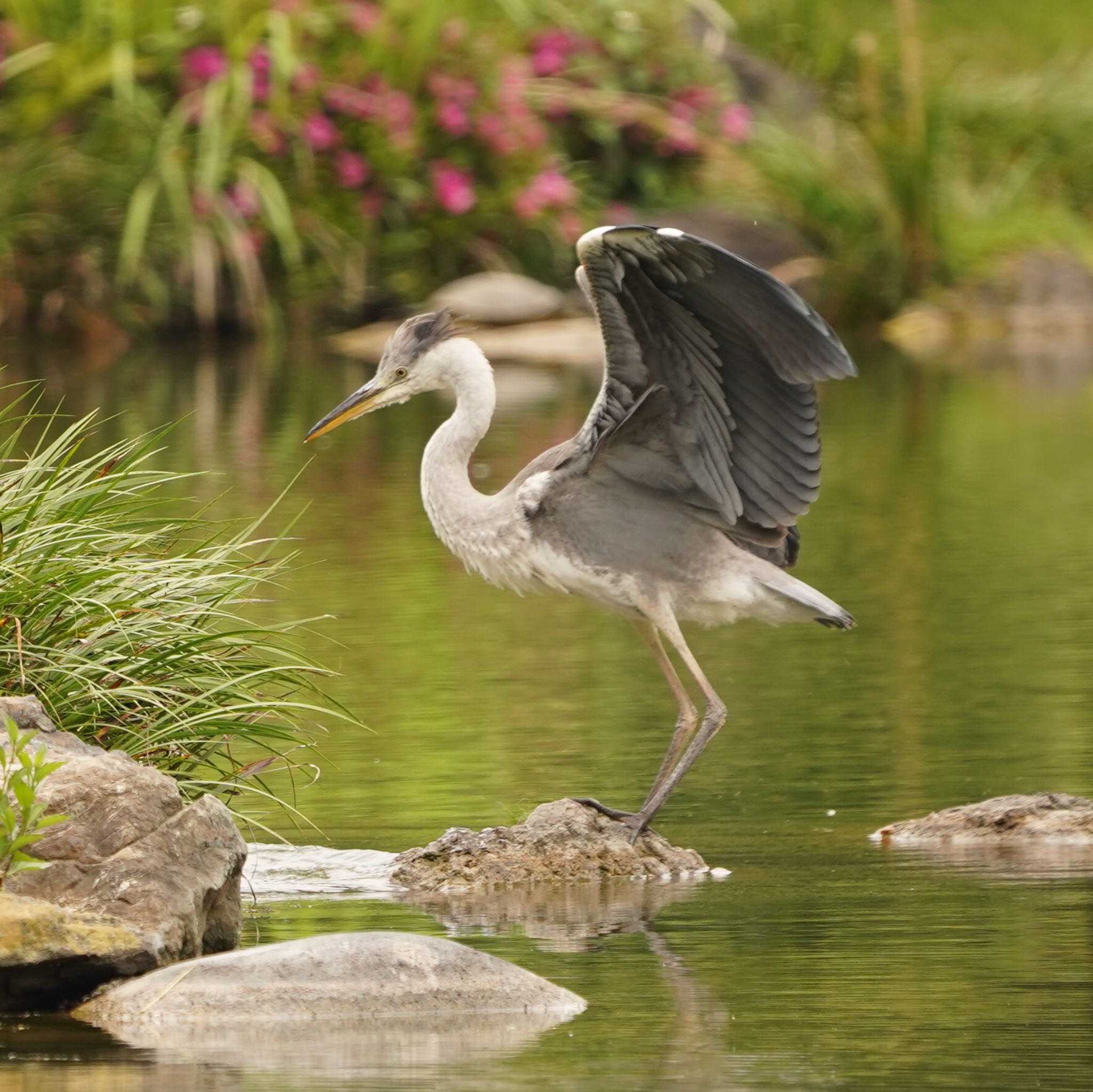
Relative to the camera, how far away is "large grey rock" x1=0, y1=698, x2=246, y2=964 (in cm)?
571

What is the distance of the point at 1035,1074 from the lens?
15.9 ft

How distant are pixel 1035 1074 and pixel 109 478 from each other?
3280mm

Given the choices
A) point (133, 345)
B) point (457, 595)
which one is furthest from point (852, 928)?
point (133, 345)

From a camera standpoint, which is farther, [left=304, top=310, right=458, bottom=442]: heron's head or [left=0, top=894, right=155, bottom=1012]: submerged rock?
[left=304, top=310, right=458, bottom=442]: heron's head

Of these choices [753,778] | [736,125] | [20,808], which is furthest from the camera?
[736,125]

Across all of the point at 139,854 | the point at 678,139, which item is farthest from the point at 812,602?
the point at 678,139

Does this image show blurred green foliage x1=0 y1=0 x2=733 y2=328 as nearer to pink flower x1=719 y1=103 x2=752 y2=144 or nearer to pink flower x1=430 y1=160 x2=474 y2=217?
pink flower x1=430 y1=160 x2=474 y2=217

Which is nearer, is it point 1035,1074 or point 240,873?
point 1035,1074

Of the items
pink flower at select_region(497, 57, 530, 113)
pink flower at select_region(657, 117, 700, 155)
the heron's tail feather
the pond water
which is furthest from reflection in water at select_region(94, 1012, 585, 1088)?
pink flower at select_region(657, 117, 700, 155)

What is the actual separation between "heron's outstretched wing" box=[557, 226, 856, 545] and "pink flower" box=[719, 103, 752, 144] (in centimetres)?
1872

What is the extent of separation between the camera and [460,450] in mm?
7840

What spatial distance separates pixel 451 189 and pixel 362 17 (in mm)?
2051

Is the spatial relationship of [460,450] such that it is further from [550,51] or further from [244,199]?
[550,51]

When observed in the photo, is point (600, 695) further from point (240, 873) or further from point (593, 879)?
point (240, 873)
